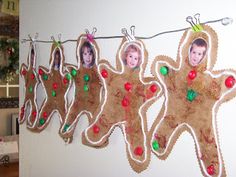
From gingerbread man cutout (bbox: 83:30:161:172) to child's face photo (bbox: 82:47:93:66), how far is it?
0.07 metres

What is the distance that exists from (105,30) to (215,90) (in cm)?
64

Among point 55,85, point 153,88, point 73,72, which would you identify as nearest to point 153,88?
point 153,88

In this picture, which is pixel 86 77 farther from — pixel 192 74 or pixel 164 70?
pixel 192 74

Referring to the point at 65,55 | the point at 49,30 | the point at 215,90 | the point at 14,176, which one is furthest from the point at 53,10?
the point at 14,176

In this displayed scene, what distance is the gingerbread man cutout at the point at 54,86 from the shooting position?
1847mm

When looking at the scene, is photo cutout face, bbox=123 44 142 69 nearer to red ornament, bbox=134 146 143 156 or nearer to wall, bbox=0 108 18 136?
red ornament, bbox=134 146 143 156

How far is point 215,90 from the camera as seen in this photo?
126cm

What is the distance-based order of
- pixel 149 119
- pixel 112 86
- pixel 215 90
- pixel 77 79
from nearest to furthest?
pixel 215 90 → pixel 149 119 → pixel 112 86 → pixel 77 79

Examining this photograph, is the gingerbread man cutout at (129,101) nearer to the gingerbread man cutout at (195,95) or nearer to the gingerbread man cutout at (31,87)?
the gingerbread man cutout at (195,95)

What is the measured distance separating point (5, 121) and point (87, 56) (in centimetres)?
293

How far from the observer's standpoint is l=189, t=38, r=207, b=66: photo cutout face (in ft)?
4.24

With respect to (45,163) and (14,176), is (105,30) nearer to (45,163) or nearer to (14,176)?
(45,163)

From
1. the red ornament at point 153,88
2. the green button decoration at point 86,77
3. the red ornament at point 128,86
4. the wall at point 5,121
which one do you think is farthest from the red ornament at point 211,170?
the wall at point 5,121

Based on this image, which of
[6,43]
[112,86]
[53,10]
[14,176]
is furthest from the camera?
[6,43]
